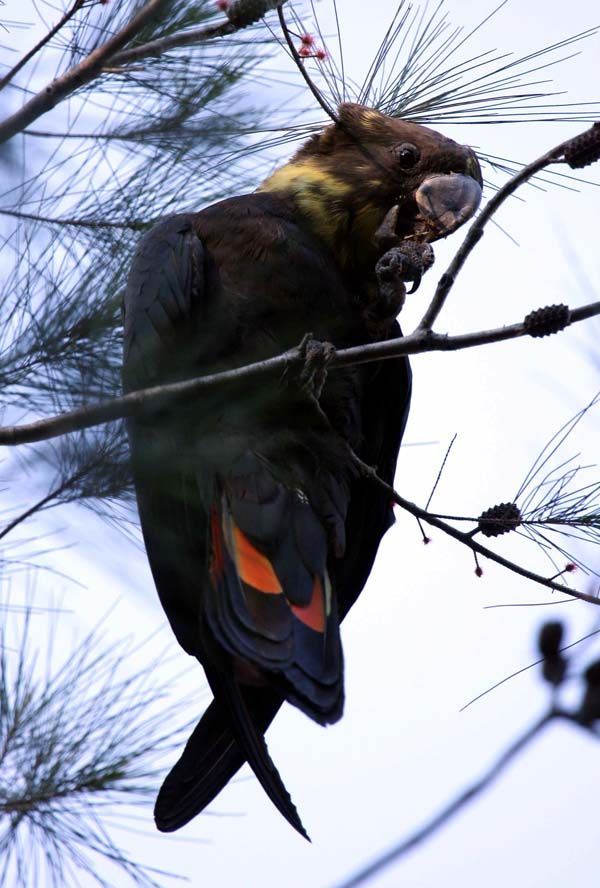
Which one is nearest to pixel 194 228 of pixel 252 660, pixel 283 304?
pixel 283 304

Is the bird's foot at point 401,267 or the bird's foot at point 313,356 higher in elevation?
the bird's foot at point 401,267

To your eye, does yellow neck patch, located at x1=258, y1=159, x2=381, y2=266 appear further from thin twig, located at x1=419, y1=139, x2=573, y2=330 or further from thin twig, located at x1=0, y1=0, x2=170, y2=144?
thin twig, located at x1=419, y1=139, x2=573, y2=330

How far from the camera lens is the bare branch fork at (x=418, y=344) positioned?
1.55 metres

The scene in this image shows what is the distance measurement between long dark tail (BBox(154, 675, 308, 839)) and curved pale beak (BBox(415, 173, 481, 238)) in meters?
1.03

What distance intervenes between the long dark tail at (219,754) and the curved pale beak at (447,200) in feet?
3.38

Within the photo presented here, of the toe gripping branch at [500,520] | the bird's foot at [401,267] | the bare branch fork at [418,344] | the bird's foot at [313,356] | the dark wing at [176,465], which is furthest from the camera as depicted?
the bird's foot at [401,267]

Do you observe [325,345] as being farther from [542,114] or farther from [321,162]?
[321,162]

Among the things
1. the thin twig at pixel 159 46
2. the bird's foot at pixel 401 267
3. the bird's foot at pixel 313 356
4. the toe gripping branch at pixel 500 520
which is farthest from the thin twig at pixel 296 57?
the toe gripping branch at pixel 500 520

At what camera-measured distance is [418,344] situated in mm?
1653

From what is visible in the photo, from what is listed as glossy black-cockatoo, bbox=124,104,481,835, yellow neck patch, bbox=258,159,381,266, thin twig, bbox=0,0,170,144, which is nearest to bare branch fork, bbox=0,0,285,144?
thin twig, bbox=0,0,170,144

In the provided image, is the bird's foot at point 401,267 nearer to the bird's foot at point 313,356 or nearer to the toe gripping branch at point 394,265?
the toe gripping branch at point 394,265

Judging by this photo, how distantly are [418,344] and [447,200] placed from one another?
0.89 meters

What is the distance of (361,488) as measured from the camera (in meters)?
2.65

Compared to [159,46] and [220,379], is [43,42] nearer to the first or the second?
[159,46]
